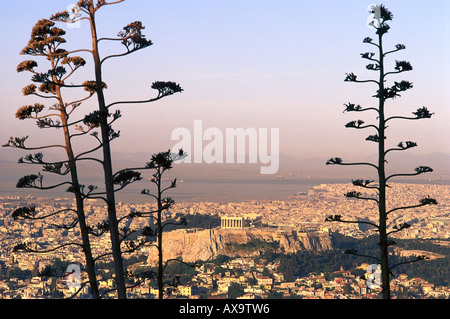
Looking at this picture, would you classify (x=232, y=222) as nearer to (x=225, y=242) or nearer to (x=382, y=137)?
(x=225, y=242)

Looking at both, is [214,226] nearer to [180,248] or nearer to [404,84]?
[180,248]

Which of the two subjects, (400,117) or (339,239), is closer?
(400,117)

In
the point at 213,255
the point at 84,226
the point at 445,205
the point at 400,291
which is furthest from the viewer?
the point at 445,205

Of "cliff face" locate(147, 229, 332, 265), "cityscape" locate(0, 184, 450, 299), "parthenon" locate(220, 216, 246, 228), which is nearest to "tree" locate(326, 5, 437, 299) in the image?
"cityscape" locate(0, 184, 450, 299)

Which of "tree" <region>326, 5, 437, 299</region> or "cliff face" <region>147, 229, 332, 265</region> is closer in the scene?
"tree" <region>326, 5, 437, 299</region>

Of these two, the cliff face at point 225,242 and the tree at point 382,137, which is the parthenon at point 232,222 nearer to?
the cliff face at point 225,242

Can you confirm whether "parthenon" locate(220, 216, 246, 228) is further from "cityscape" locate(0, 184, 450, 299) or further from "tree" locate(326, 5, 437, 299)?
"tree" locate(326, 5, 437, 299)

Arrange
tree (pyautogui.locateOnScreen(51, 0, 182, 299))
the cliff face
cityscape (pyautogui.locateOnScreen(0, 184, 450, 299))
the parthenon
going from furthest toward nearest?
the parthenon → the cliff face → cityscape (pyautogui.locateOnScreen(0, 184, 450, 299)) → tree (pyautogui.locateOnScreen(51, 0, 182, 299))
